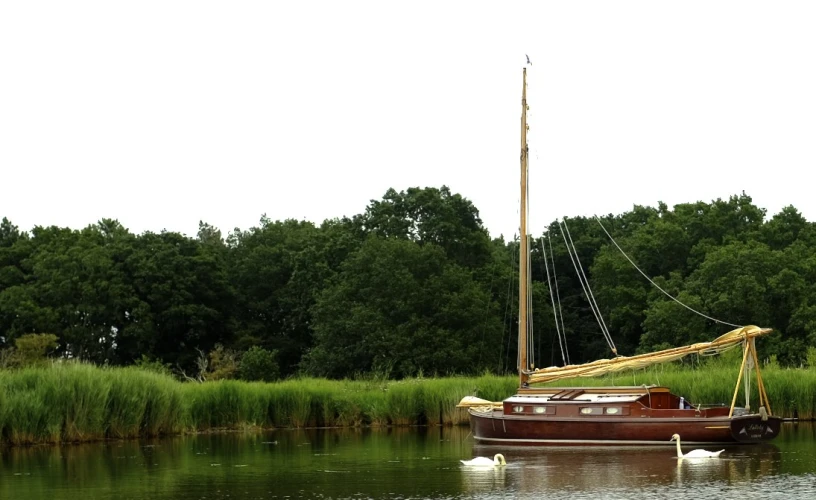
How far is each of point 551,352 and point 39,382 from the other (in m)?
59.0

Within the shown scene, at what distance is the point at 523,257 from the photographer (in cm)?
4525

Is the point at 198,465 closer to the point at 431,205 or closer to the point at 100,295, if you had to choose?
the point at 100,295

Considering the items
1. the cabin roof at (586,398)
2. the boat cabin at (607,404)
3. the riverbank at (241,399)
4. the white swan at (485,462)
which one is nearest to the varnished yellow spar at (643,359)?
the boat cabin at (607,404)

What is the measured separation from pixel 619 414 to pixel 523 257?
7.65 m

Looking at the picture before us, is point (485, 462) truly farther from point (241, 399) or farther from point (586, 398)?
point (241, 399)

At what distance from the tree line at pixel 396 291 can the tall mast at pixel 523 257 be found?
31.8 m

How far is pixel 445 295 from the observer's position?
84.9m

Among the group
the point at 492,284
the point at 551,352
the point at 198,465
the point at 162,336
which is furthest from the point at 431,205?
the point at 198,465

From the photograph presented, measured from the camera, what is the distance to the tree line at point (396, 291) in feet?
265

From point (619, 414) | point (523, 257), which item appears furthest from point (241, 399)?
point (619, 414)

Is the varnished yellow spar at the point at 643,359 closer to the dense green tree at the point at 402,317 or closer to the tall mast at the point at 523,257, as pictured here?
the tall mast at the point at 523,257

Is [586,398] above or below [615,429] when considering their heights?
above

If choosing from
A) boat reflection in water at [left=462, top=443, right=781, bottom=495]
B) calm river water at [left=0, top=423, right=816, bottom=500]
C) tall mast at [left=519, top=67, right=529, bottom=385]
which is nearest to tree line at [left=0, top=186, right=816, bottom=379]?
tall mast at [left=519, top=67, right=529, bottom=385]

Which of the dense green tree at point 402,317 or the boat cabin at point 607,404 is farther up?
the dense green tree at point 402,317
